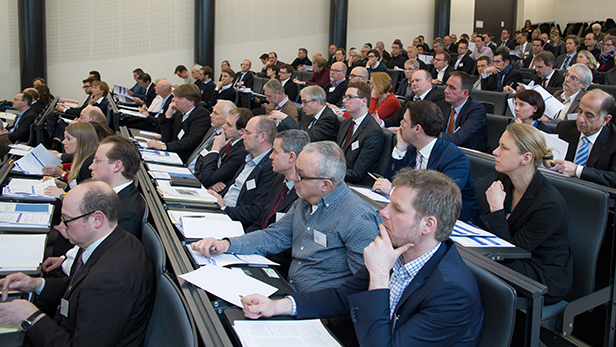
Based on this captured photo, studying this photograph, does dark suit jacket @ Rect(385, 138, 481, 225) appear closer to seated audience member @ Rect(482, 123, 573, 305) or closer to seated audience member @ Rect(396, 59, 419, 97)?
seated audience member @ Rect(482, 123, 573, 305)

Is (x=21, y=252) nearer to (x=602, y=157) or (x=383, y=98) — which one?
(x=602, y=157)

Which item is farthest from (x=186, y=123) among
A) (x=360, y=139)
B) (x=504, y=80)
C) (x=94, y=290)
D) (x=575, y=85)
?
(x=504, y=80)

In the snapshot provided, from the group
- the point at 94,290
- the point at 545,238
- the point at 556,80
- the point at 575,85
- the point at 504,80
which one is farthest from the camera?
the point at 504,80

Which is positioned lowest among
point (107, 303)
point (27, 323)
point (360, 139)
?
point (27, 323)

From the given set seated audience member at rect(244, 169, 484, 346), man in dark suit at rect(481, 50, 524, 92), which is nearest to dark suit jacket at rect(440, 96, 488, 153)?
seated audience member at rect(244, 169, 484, 346)

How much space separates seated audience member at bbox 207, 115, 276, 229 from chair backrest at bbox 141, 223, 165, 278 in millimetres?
904

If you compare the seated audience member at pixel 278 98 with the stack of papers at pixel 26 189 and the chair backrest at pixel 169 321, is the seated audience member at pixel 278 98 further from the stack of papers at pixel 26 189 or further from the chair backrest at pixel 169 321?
the chair backrest at pixel 169 321

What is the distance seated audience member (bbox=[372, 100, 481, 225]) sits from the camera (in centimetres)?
281

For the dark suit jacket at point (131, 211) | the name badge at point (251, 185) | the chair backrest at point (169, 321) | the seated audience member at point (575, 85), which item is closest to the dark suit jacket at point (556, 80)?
the seated audience member at point (575, 85)

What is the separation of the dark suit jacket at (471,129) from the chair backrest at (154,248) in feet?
9.27

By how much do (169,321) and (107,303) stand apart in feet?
0.97

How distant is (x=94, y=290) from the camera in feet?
5.36

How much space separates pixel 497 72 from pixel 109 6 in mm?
9522

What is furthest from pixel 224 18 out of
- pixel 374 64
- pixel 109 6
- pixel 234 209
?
pixel 234 209
